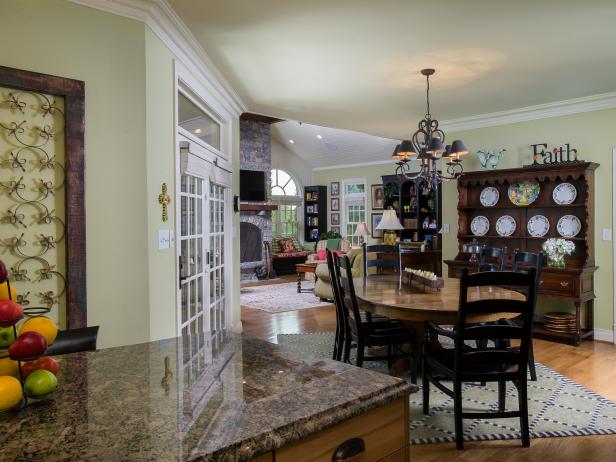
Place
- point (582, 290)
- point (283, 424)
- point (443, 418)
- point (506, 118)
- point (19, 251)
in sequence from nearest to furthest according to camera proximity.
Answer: point (283, 424) < point (19, 251) < point (443, 418) < point (582, 290) < point (506, 118)

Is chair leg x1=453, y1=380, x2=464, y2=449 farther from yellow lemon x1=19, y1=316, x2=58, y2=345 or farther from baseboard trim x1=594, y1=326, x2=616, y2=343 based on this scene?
baseboard trim x1=594, y1=326, x2=616, y2=343

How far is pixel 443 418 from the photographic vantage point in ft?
9.80

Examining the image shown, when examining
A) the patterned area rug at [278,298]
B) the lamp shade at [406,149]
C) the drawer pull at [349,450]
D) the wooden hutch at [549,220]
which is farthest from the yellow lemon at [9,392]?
the patterned area rug at [278,298]

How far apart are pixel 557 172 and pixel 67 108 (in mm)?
4766

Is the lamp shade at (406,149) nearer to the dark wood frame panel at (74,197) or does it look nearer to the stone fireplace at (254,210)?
the dark wood frame panel at (74,197)

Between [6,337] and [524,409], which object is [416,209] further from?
[6,337]

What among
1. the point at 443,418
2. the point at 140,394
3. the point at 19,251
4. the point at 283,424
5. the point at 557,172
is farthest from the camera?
the point at 557,172

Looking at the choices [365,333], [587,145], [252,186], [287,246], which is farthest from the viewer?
[287,246]

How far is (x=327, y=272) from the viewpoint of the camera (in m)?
6.45

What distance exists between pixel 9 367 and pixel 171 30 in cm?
265

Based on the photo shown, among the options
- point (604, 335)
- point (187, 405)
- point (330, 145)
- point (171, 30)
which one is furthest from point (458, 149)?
point (330, 145)

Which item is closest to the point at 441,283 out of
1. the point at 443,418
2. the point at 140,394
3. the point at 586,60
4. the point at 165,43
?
the point at 443,418

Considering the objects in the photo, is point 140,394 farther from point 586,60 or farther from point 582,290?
point 582,290

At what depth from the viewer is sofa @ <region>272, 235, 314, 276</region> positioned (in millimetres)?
11047
